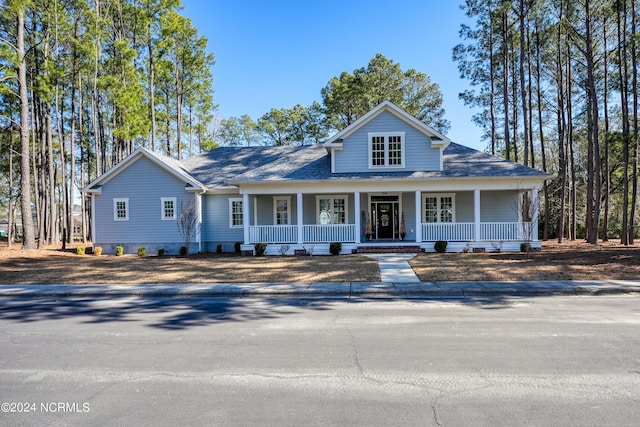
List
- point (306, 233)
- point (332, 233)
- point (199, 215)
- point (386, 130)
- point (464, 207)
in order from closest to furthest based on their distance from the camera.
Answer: point (332, 233) < point (306, 233) < point (386, 130) < point (464, 207) < point (199, 215)

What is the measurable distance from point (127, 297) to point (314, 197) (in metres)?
12.3

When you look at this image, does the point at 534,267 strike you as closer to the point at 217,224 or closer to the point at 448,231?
the point at 448,231

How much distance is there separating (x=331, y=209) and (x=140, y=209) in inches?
412

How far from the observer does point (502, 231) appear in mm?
18078

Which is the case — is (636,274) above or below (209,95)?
below

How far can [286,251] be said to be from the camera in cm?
1820

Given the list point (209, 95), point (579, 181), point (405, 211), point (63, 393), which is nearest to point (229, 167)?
point (405, 211)

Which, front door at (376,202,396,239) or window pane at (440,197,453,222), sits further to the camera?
front door at (376,202,396,239)

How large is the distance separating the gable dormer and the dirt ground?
5.68 m

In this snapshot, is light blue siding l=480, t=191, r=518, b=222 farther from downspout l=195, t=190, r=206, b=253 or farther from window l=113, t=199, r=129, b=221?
window l=113, t=199, r=129, b=221

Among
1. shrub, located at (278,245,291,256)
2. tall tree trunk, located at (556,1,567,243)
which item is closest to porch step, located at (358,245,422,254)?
shrub, located at (278,245,291,256)

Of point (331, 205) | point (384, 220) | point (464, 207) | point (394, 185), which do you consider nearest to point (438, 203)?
point (464, 207)

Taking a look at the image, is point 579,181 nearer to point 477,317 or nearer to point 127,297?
point 477,317

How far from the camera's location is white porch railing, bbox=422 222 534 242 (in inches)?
709
